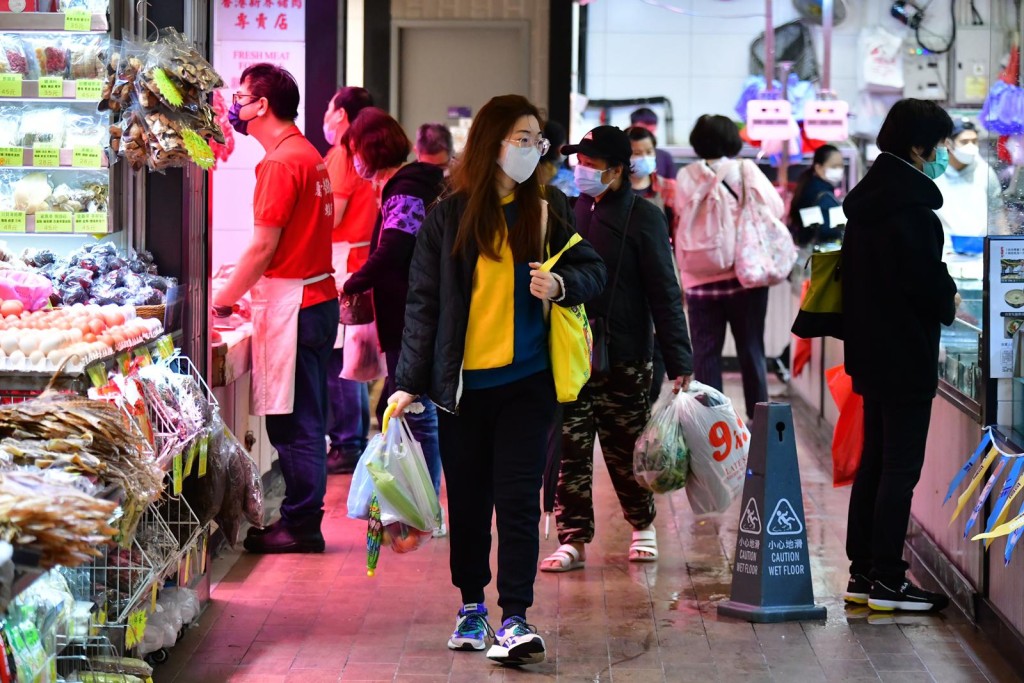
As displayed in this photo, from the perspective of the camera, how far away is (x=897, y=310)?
502 cm

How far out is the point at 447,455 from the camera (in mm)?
4688

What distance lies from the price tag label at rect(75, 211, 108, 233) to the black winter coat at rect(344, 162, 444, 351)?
1.31 meters

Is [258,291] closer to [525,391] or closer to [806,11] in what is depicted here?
[525,391]

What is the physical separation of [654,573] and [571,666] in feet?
4.31

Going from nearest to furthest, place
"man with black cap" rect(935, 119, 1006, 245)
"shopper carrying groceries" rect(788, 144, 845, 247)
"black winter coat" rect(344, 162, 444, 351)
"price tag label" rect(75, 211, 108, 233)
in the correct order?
1. "price tag label" rect(75, 211, 108, 233)
2. "black winter coat" rect(344, 162, 444, 351)
3. "man with black cap" rect(935, 119, 1006, 245)
4. "shopper carrying groceries" rect(788, 144, 845, 247)

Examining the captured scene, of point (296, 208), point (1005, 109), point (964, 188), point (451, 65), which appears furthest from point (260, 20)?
point (1005, 109)

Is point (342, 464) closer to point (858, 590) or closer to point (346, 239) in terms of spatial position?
point (346, 239)

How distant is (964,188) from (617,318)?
155 inches

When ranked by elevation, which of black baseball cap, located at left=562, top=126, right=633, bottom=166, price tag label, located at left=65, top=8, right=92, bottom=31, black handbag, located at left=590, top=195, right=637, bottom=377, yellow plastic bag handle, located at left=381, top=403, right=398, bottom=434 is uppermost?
price tag label, located at left=65, top=8, right=92, bottom=31

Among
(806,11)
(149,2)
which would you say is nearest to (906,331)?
(149,2)

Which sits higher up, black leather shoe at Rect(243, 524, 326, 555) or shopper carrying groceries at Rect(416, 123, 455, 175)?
shopper carrying groceries at Rect(416, 123, 455, 175)

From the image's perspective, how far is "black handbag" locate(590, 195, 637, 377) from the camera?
216 inches

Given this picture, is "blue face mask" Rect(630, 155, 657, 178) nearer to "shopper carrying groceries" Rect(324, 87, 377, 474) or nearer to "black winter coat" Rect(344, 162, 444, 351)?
"shopper carrying groceries" Rect(324, 87, 377, 474)

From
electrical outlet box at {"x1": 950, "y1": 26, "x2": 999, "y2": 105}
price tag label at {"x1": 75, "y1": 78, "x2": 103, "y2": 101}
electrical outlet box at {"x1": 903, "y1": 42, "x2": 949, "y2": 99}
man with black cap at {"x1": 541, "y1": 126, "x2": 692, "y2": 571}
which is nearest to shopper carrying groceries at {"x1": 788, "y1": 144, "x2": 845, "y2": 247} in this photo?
electrical outlet box at {"x1": 950, "y1": 26, "x2": 999, "y2": 105}
